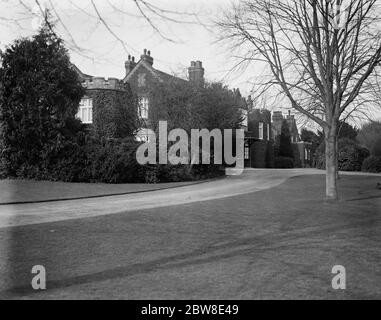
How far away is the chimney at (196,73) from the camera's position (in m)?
30.6

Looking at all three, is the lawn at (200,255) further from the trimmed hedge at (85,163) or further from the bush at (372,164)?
the bush at (372,164)

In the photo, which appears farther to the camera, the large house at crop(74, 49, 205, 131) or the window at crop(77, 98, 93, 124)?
the window at crop(77, 98, 93, 124)

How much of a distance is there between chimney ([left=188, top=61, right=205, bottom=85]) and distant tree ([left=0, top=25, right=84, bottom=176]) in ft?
29.7

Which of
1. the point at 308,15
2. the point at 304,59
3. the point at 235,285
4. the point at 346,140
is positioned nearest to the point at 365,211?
the point at 304,59

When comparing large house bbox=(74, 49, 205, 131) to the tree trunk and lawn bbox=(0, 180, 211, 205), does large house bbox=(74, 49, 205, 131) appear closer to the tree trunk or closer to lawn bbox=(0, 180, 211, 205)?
lawn bbox=(0, 180, 211, 205)

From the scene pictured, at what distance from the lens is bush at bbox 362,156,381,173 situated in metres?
39.0

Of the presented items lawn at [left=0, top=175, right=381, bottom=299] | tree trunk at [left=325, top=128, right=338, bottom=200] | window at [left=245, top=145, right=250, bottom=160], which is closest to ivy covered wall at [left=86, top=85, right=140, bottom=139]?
tree trunk at [left=325, top=128, right=338, bottom=200]

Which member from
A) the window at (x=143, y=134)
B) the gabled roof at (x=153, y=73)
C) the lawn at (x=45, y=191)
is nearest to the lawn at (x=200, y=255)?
the lawn at (x=45, y=191)

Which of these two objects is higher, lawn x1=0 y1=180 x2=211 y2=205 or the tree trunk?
the tree trunk

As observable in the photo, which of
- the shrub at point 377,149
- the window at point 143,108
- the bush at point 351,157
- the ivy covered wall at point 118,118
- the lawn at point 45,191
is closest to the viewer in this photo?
the lawn at point 45,191

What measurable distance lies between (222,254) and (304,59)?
11.6m

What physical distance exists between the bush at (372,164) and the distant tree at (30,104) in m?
26.3

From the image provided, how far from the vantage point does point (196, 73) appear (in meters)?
32.0

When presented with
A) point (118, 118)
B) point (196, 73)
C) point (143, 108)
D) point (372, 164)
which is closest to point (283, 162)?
point (372, 164)
